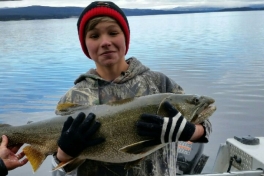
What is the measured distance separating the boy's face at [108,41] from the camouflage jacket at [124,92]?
0.18 m

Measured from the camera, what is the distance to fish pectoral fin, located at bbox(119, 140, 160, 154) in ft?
9.34

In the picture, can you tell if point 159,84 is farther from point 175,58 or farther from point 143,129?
point 175,58

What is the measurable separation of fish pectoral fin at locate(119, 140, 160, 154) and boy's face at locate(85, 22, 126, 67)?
754 millimetres

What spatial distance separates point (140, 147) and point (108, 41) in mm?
935

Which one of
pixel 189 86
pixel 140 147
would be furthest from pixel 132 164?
pixel 189 86

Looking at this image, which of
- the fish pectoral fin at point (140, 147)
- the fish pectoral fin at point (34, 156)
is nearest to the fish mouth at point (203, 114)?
the fish pectoral fin at point (140, 147)

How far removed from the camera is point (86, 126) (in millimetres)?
2809

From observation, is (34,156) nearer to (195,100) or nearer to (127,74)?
(127,74)

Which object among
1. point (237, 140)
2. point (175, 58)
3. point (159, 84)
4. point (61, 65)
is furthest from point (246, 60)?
point (159, 84)

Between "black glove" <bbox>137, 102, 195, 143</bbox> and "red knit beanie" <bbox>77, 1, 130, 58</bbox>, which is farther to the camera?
"red knit beanie" <bbox>77, 1, 130, 58</bbox>

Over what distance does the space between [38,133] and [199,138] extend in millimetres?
1447

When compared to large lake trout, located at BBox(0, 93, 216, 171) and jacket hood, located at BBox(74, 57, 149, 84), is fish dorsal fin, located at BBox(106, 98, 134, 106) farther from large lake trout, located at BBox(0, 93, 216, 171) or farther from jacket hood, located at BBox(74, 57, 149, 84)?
jacket hood, located at BBox(74, 57, 149, 84)

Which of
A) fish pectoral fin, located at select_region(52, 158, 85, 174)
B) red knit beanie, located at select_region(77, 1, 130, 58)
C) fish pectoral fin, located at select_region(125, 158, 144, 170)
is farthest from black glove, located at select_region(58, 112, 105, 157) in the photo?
red knit beanie, located at select_region(77, 1, 130, 58)

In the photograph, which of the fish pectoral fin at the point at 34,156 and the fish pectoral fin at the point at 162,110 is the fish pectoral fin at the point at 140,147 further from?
the fish pectoral fin at the point at 34,156
